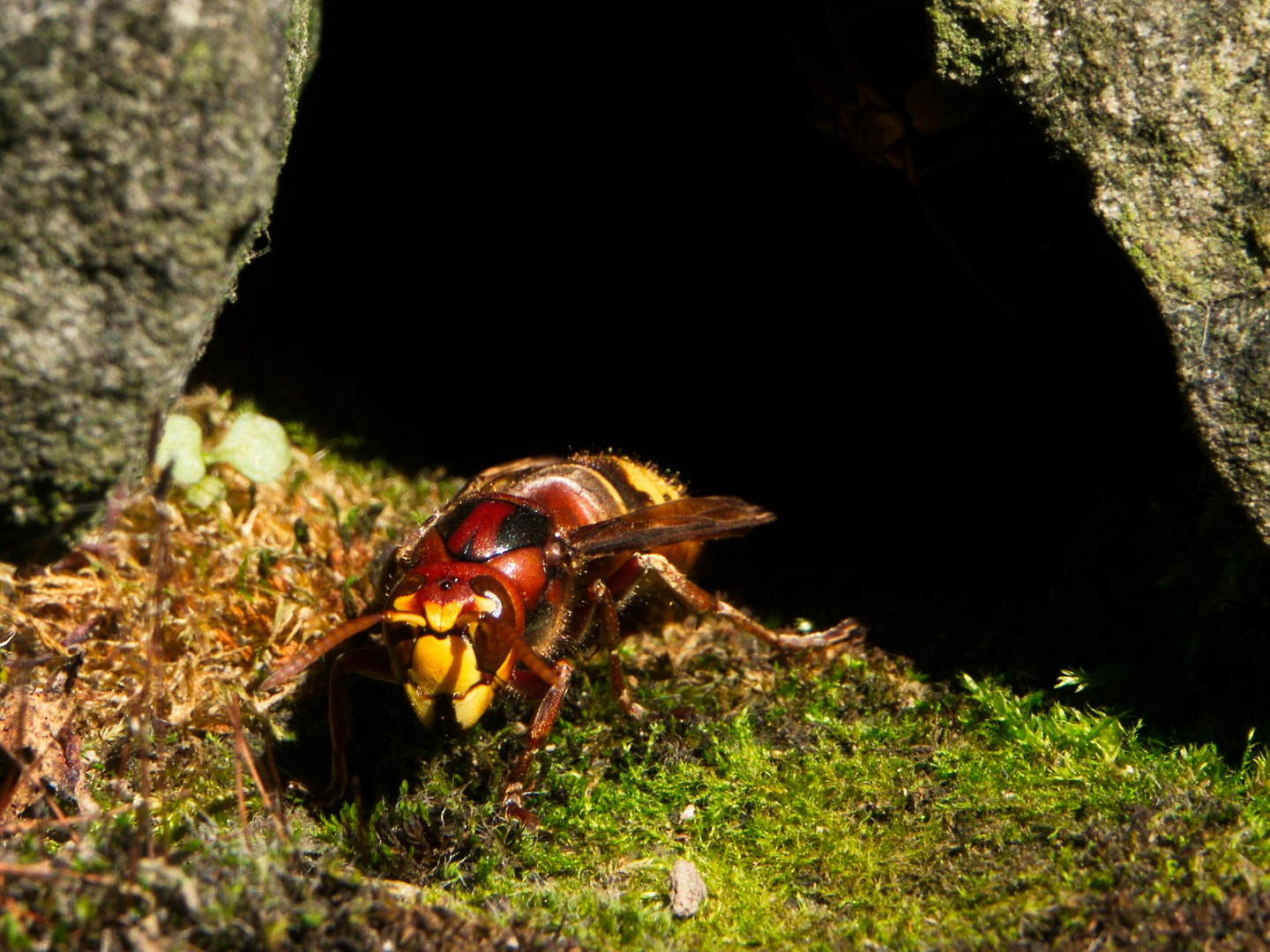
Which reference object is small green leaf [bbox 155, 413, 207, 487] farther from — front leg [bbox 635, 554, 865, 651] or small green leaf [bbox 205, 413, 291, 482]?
front leg [bbox 635, 554, 865, 651]

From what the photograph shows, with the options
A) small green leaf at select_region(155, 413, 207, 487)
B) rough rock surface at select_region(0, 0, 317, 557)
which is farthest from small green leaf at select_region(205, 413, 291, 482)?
rough rock surface at select_region(0, 0, 317, 557)

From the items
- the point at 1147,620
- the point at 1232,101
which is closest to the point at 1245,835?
the point at 1147,620

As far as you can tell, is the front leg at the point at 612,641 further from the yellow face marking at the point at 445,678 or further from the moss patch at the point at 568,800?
the yellow face marking at the point at 445,678

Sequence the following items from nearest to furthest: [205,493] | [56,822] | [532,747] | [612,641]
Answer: [56,822] → [532,747] → [612,641] → [205,493]

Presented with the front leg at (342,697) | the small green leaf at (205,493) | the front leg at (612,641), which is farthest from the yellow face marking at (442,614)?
the small green leaf at (205,493)

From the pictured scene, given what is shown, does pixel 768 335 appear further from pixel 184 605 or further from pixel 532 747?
pixel 184 605

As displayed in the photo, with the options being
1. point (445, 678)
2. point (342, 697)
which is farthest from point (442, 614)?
point (342, 697)

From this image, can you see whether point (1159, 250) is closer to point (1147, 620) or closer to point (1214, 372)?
point (1214, 372)
